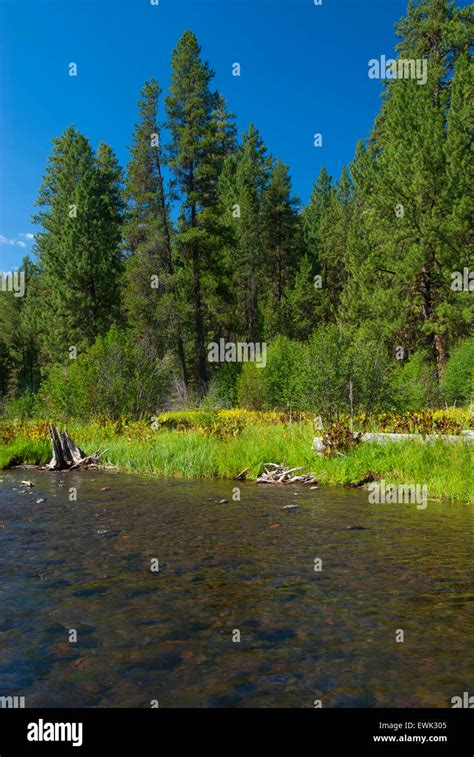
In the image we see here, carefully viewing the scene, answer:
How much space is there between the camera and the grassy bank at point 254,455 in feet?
37.0

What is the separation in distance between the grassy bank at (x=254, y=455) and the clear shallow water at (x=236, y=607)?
2056mm

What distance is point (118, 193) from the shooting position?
1791 inches

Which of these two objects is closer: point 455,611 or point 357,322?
point 455,611

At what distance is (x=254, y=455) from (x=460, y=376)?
14.5 metres

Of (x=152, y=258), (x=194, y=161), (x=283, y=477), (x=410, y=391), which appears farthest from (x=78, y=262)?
(x=283, y=477)

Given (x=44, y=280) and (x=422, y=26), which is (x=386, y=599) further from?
(x=422, y=26)

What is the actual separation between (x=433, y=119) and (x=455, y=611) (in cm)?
3119

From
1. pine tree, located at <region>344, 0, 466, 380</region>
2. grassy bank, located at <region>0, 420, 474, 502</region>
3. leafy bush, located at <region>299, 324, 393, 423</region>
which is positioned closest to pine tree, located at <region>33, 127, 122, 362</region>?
pine tree, located at <region>344, 0, 466, 380</region>

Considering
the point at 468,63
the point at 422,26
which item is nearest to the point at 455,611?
the point at 468,63

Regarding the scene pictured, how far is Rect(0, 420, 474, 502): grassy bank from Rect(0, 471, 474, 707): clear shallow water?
6.74 feet

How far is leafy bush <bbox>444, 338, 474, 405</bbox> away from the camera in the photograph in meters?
24.2

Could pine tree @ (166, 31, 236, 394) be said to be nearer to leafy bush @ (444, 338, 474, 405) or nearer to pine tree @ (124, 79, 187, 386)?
pine tree @ (124, 79, 187, 386)

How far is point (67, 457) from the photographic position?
607 inches

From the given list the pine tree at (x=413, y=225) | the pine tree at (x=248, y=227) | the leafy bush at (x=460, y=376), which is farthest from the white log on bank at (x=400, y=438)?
the pine tree at (x=248, y=227)
